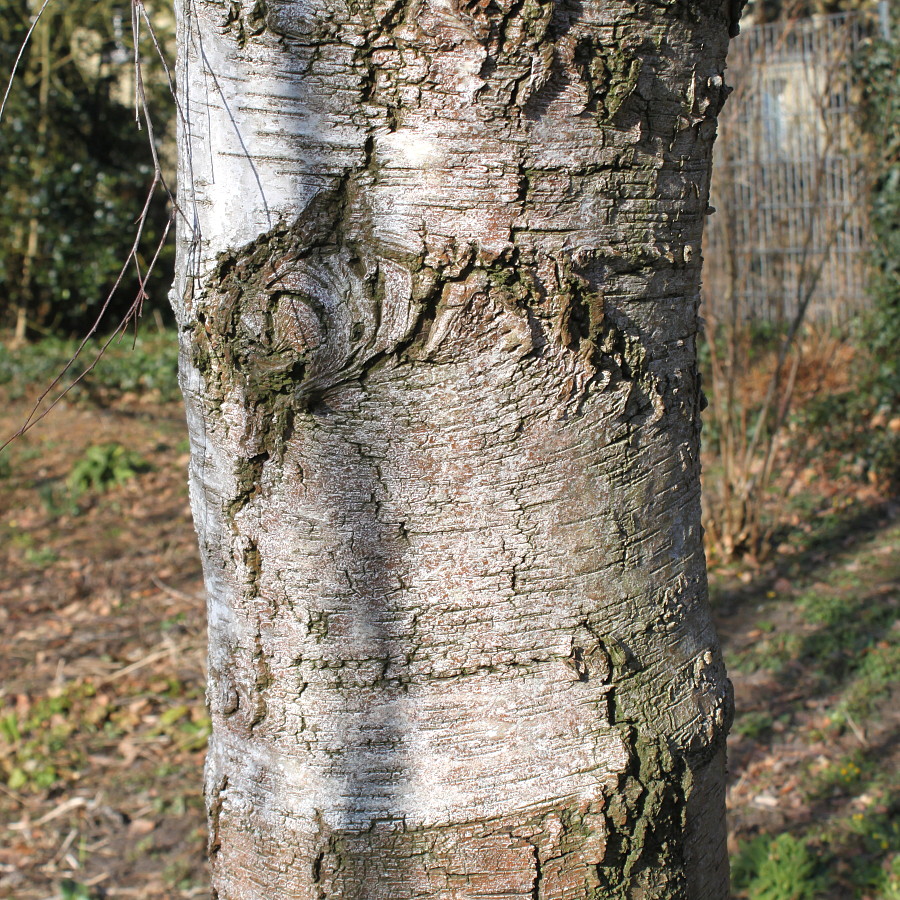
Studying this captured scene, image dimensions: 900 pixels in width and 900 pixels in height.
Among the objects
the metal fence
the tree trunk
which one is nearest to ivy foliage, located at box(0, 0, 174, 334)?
the metal fence

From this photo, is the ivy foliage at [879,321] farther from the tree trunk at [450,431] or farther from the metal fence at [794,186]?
the tree trunk at [450,431]

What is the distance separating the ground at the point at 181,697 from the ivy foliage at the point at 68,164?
373 cm

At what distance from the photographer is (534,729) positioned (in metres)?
1.12

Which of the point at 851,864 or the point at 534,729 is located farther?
the point at 851,864

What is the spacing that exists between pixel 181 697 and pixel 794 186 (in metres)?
6.67

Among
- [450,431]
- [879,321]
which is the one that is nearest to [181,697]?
[450,431]

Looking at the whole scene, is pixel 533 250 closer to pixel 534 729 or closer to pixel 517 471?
pixel 517 471

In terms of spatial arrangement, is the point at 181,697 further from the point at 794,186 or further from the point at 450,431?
the point at 794,186

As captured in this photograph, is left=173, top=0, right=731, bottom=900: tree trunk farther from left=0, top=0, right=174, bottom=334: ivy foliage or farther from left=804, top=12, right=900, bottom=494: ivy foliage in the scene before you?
left=0, top=0, right=174, bottom=334: ivy foliage

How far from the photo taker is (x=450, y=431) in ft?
3.45

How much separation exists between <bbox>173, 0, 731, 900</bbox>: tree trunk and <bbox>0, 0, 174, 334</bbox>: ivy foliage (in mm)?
8664

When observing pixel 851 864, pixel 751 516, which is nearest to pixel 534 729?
pixel 851 864

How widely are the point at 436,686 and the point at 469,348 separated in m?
0.41

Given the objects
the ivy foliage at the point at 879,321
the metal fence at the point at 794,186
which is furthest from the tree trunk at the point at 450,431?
the ivy foliage at the point at 879,321
